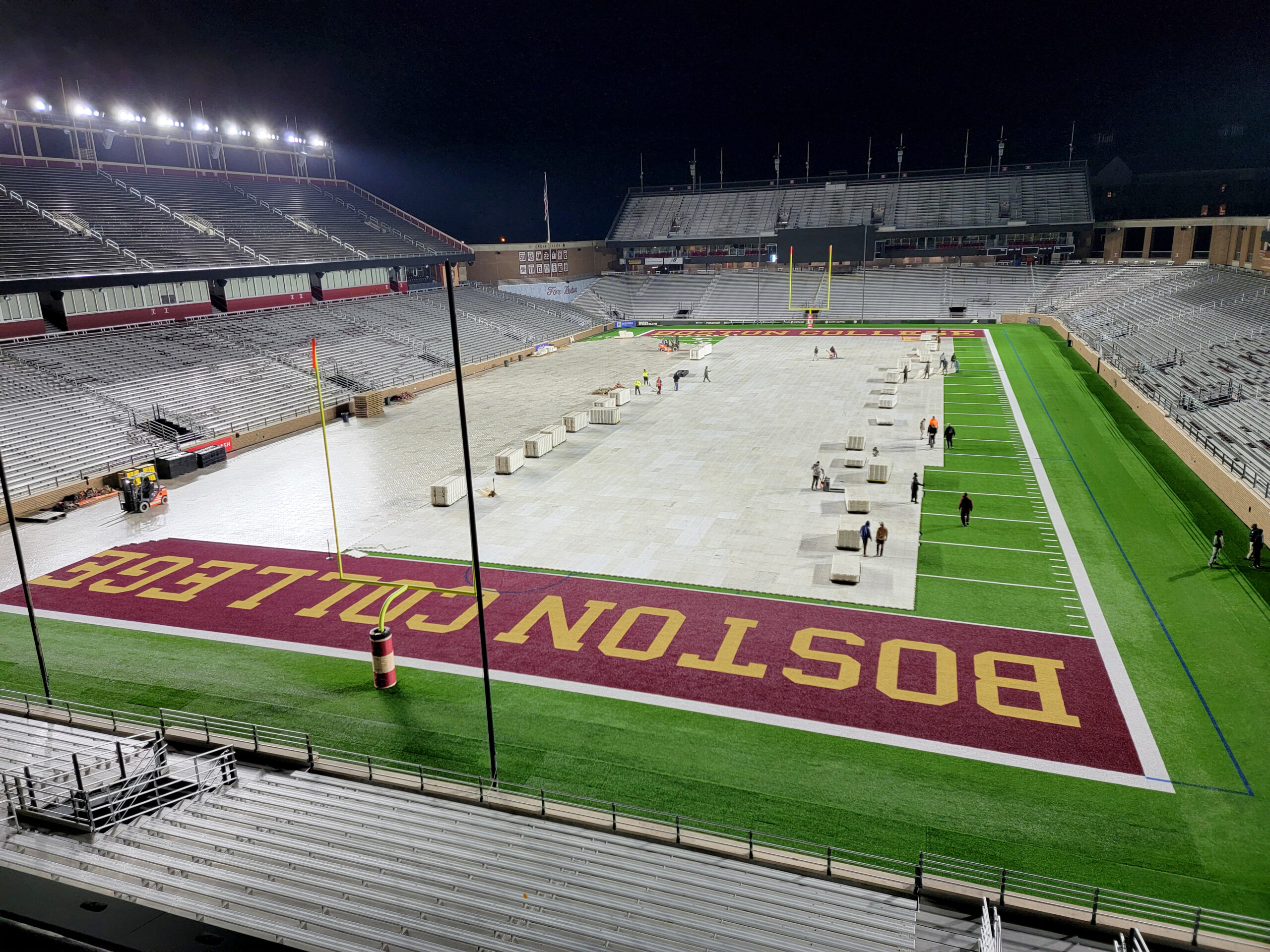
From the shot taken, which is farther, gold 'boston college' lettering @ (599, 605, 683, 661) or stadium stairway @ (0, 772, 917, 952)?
gold 'boston college' lettering @ (599, 605, 683, 661)

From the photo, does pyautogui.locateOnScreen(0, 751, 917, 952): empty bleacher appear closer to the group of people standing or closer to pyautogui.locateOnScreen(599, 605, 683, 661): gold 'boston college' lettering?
pyautogui.locateOnScreen(599, 605, 683, 661): gold 'boston college' lettering

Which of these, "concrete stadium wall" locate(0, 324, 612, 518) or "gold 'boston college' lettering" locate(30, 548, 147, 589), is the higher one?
"concrete stadium wall" locate(0, 324, 612, 518)

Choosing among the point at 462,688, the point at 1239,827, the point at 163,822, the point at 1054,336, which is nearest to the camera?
the point at 163,822

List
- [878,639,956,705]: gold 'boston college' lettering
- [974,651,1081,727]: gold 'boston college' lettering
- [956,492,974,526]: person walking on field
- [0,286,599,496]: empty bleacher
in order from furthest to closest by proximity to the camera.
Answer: [0,286,599,496]: empty bleacher < [956,492,974,526]: person walking on field < [878,639,956,705]: gold 'boston college' lettering < [974,651,1081,727]: gold 'boston college' lettering

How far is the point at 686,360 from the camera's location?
58.3m

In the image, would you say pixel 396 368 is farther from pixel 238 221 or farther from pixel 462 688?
pixel 462 688

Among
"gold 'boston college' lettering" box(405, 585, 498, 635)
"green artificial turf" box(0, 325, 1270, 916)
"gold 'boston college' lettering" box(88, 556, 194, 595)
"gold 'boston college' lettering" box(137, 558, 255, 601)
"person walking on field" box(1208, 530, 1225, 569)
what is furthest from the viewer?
"gold 'boston college' lettering" box(88, 556, 194, 595)

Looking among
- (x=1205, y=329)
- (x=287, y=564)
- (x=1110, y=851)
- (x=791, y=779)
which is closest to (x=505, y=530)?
(x=287, y=564)

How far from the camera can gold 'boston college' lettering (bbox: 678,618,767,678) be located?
16.6 m

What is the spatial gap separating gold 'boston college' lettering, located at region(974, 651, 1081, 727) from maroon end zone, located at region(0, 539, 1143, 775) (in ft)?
0.11

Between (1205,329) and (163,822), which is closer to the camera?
(163,822)

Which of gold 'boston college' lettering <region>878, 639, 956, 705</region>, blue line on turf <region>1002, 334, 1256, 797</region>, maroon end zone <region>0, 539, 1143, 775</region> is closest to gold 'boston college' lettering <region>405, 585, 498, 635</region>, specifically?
maroon end zone <region>0, 539, 1143, 775</region>

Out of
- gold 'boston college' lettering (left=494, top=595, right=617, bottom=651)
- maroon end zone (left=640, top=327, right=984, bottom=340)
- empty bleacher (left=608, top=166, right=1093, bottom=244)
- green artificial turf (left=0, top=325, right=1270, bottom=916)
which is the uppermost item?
empty bleacher (left=608, top=166, right=1093, bottom=244)

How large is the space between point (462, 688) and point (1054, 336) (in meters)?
63.4
